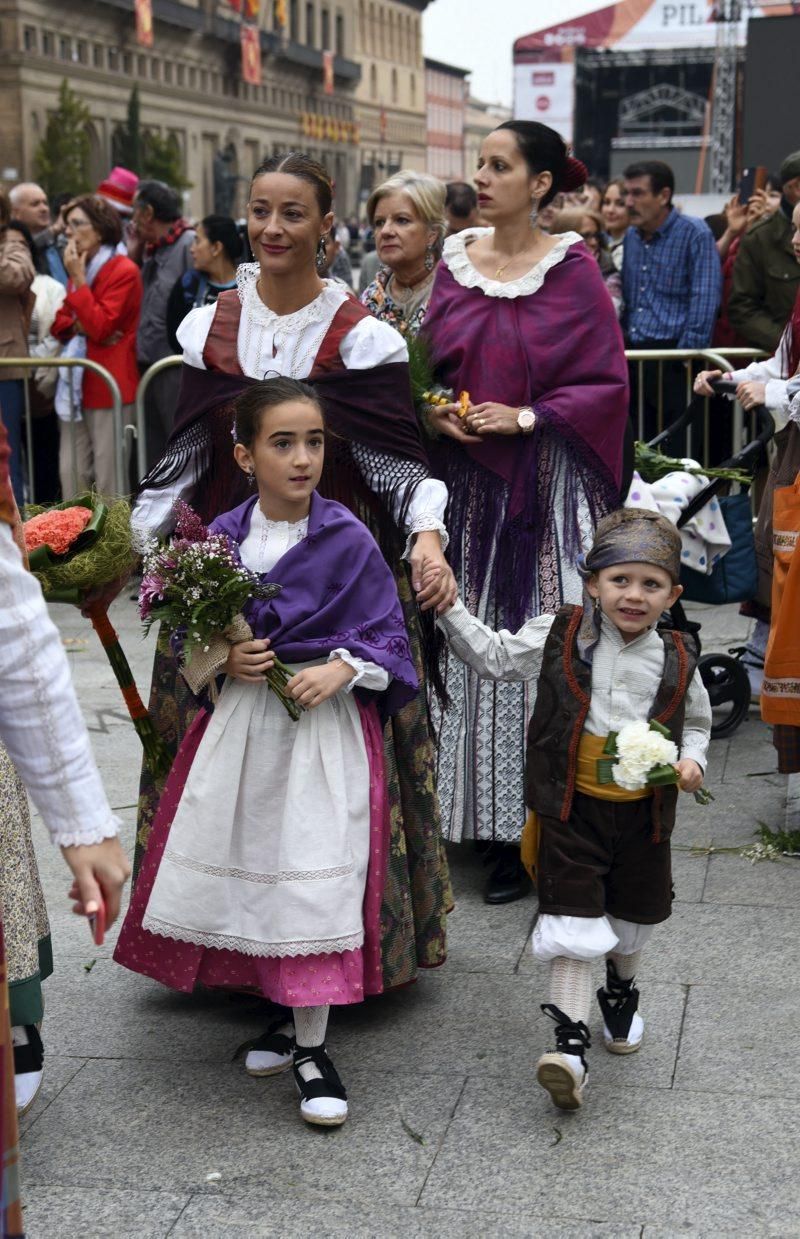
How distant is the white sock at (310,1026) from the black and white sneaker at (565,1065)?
1.54 feet

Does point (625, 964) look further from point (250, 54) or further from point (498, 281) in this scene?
point (250, 54)

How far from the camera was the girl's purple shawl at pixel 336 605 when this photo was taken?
3.73 m

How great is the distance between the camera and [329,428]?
4.13 metres

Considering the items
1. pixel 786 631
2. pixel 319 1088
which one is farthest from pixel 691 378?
pixel 319 1088

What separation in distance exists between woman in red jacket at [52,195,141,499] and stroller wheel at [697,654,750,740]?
152 inches

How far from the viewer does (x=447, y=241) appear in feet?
17.1

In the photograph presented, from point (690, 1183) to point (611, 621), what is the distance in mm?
1147

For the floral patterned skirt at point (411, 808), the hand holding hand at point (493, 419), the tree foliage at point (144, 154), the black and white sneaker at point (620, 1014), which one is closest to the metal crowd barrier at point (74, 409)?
the hand holding hand at point (493, 419)

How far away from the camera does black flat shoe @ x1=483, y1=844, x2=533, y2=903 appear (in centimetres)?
498

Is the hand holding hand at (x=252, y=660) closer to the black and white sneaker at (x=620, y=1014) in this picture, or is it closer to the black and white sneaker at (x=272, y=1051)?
the black and white sneaker at (x=272, y=1051)

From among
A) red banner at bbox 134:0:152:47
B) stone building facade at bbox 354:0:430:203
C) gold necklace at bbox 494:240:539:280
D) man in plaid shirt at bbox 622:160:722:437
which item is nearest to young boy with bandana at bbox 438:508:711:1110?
gold necklace at bbox 494:240:539:280

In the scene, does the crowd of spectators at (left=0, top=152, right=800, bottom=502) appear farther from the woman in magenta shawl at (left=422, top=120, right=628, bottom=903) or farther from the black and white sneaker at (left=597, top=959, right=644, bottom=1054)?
the black and white sneaker at (left=597, top=959, right=644, bottom=1054)

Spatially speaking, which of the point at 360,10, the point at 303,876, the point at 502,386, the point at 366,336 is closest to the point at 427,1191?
the point at 303,876

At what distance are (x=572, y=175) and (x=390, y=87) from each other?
453ft
